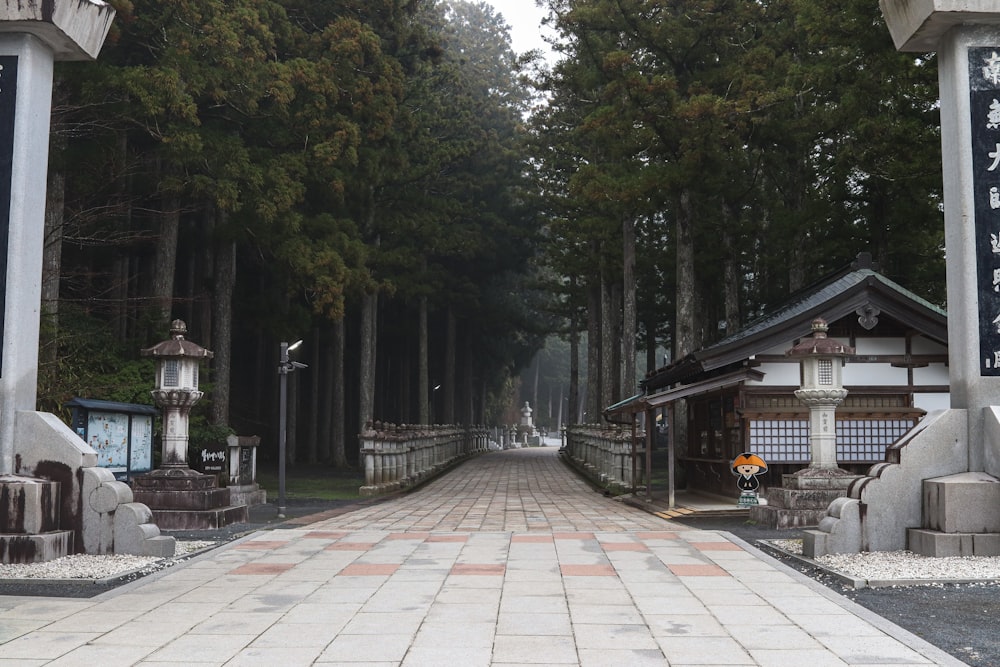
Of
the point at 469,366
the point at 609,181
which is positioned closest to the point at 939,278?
the point at 609,181

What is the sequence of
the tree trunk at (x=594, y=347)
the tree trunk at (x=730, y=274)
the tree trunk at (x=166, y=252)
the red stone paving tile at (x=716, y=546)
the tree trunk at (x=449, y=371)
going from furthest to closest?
the tree trunk at (x=449, y=371), the tree trunk at (x=594, y=347), the tree trunk at (x=730, y=274), the tree trunk at (x=166, y=252), the red stone paving tile at (x=716, y=546)

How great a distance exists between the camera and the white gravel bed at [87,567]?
824 cm

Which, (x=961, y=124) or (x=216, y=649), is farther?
(x=961, y=124)

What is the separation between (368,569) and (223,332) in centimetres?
1538

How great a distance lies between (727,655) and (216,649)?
3.17 metres

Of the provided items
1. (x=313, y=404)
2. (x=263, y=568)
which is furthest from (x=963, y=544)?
(x=313, y=404)

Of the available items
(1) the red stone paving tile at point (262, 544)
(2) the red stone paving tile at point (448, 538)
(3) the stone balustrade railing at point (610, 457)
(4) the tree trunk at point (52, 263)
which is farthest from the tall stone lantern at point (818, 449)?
(4) the tree trunk at point (52, 263)

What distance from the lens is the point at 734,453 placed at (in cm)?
1759

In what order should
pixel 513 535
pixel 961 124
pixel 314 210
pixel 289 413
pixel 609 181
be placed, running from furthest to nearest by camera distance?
pixel 289 413
pixel 314 210
pixel 609 181
pixel 513 535
pixel 961 124

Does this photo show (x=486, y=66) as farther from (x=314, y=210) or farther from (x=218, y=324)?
(x=218, y=324)

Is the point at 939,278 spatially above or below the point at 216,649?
above

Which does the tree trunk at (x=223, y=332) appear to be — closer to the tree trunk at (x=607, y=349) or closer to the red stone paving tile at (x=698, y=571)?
the tree trunk at (x=607, y=349)

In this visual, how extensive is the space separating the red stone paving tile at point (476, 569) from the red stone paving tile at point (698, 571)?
5.50ft

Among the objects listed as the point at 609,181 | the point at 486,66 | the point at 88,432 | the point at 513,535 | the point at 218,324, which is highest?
the point at 486,66
